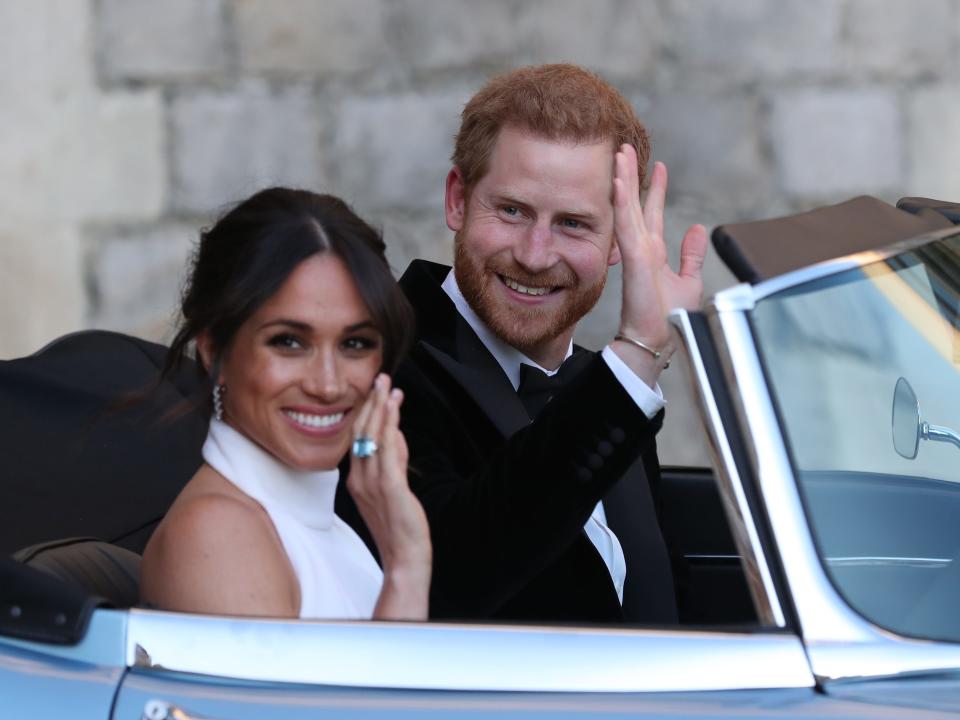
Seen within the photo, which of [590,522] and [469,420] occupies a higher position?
[469,420]

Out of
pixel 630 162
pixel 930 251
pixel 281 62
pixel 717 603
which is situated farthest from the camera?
pixel 281 62

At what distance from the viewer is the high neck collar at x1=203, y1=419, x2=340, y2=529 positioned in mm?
2176

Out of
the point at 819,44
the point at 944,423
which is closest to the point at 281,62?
the point at 819,44

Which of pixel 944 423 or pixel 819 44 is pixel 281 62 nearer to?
pixel 819 44

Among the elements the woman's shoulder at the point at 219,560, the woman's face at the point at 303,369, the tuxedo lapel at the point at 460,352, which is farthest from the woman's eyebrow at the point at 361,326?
the tuxedo lapel at the point at 460,352

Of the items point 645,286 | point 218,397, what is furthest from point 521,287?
point 218,397

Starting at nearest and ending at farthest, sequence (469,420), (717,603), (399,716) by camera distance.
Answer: (399,716)
(469,420)
(717,603)

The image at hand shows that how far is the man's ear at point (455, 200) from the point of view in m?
2.94

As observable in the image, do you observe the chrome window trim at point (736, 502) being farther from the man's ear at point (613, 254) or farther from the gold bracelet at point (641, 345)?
the man's ear at point (613, 254)

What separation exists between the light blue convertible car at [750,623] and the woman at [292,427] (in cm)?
17

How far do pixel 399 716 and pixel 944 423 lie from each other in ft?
3.15

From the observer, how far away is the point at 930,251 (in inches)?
83.5

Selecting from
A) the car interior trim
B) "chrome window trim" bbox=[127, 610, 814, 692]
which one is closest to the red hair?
the car interior trim

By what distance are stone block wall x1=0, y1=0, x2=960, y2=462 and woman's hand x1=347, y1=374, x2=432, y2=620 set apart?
3.42 metres
